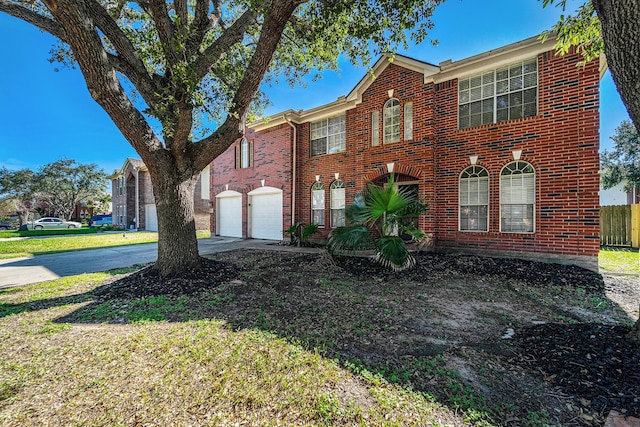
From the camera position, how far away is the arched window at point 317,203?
1147 centimetres

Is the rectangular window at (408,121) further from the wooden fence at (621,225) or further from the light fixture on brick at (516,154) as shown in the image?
the wooden fence at (621,225)

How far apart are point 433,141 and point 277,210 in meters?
7.49

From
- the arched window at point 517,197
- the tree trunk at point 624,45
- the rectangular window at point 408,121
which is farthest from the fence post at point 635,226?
the tree trunk at point 624,45

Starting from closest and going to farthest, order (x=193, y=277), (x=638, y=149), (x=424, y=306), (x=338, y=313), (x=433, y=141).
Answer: (x=338, y=313)
(x=424, y=306)
(x=193, y=277)
(x=433, y=141)
(x=638, y=149)

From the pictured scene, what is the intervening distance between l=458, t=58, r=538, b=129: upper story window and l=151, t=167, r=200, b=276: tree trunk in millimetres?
8179

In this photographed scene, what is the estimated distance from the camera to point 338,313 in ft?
13.1

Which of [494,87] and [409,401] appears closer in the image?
[409,401]

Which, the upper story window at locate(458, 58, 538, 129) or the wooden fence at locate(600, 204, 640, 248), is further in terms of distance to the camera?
the wooden fence at locate(600, 204, 640, 248)

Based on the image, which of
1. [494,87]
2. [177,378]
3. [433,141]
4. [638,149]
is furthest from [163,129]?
[638,149]

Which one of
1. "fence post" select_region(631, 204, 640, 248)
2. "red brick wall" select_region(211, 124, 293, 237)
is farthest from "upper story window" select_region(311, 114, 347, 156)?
"fence post" select_region(631, 204, 640, 248)

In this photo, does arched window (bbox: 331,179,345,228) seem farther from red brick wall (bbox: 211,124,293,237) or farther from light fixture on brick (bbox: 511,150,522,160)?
light fixture on brick (bbox: 511,150,522,160)

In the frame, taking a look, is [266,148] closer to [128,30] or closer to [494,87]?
[128,30]

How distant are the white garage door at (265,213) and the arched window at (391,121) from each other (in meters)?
5.57

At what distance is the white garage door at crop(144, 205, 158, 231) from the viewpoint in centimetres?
2402
